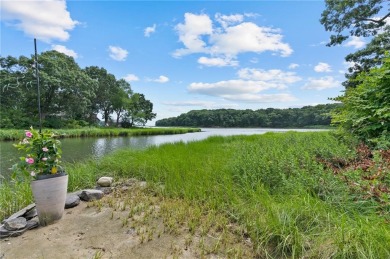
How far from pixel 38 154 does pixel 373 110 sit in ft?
17.2

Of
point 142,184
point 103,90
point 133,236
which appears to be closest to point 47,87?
point 103,90

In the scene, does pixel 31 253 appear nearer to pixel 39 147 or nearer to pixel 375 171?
pixel 39 147

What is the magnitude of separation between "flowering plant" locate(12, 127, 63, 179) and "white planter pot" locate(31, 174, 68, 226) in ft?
0.41

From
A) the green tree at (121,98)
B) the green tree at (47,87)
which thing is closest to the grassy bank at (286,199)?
the green tree at (47,87)

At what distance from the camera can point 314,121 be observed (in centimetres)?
3188

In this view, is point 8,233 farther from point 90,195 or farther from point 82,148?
point 82,148

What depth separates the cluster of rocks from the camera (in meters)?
2.54

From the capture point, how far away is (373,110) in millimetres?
3967

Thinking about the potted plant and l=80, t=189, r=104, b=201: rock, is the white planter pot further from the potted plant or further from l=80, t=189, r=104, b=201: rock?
l=80, t=189, r=104, b=201: rock

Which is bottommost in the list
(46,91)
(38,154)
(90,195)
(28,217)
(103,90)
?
(28,217)

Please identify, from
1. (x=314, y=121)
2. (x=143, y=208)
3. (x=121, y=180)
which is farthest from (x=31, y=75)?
(x=314, y=121)

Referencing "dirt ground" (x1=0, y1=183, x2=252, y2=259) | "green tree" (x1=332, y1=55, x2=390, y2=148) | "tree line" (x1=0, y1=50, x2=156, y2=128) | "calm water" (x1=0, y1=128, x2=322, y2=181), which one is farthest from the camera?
"tree line" (x1=0, y1=50, x2=156, y2=128)

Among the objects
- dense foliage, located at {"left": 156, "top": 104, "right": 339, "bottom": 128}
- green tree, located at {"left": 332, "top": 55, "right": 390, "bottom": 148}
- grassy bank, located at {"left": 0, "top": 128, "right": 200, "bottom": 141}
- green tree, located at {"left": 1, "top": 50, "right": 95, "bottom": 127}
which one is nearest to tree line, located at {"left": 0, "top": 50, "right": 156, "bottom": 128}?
green tree, located at {"left": 1, "top": 50, "right": 95, "bottom": 127}

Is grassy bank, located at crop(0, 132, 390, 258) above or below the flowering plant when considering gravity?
below
